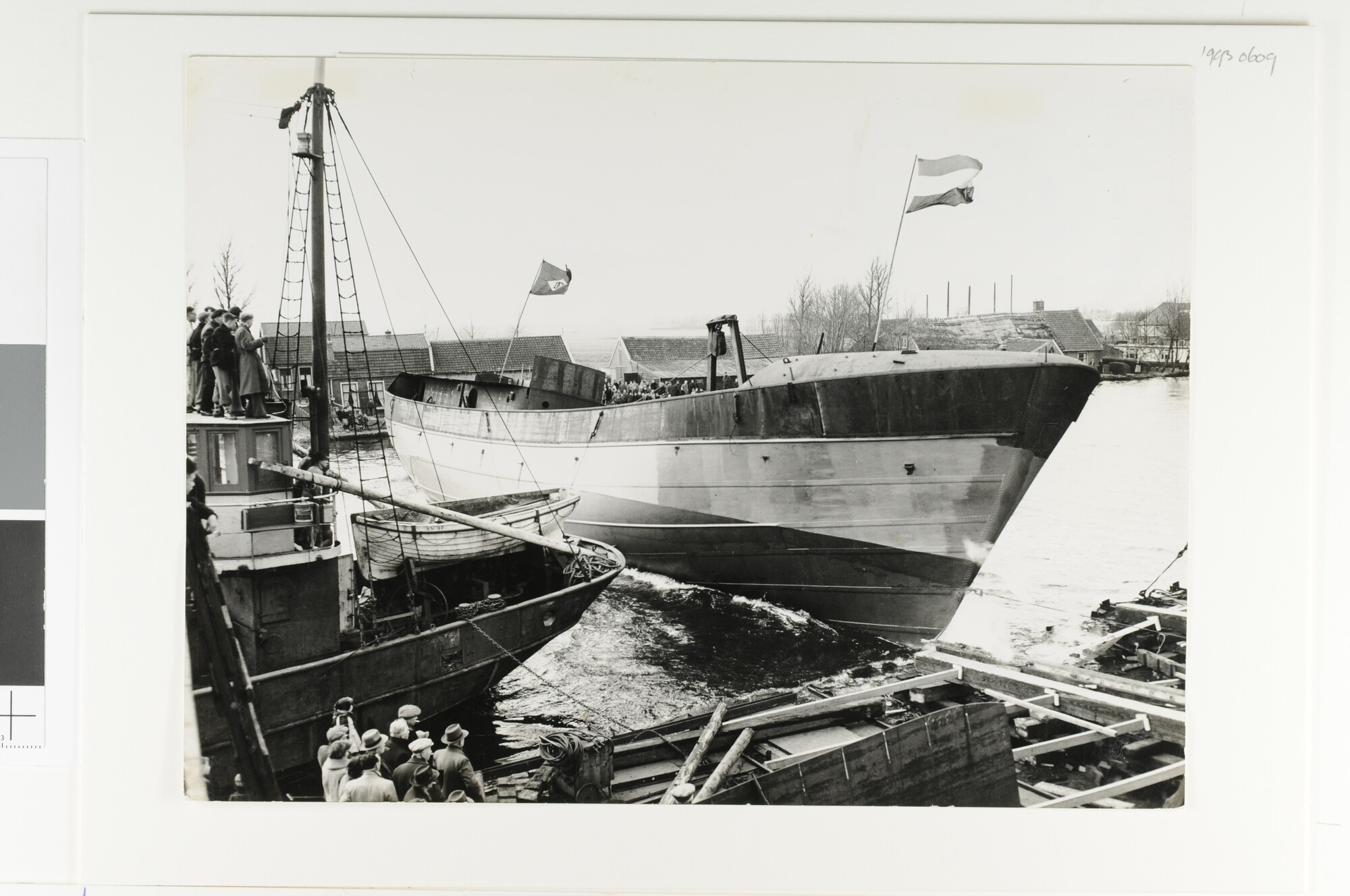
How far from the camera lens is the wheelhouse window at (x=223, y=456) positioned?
4.59 feet

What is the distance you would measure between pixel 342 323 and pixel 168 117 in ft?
2.21

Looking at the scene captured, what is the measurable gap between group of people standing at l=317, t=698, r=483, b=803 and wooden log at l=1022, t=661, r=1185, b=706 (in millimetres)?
1574

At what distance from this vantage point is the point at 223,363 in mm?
1394

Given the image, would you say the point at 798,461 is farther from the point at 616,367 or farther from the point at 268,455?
the point at 268,455

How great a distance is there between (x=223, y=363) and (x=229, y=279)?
0.22 metres

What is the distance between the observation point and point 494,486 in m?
1.56

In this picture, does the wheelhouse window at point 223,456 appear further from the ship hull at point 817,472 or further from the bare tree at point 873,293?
the bare tree at point 873,293

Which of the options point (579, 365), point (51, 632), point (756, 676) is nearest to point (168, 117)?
point (579, 365)

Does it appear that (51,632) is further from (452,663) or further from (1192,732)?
(1192,732)

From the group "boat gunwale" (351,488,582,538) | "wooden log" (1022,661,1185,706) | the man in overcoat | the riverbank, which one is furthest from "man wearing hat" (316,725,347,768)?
the riverbank

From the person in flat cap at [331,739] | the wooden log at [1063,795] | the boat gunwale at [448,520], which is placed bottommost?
the wooden log at [1063,795]

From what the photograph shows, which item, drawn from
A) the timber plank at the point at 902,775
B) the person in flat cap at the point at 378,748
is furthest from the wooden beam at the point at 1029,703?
the person in flat cap at the point at 378,748

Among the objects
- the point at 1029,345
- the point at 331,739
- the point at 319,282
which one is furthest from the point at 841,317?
the point at 331,739

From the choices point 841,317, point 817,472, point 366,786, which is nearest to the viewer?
point 366,786
